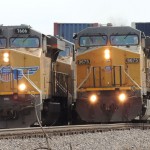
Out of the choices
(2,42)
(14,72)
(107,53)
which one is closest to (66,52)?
(107,53)

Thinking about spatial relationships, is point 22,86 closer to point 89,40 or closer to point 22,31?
point 22,31

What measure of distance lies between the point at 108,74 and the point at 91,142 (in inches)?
214

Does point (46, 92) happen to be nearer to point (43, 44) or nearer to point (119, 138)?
point (43, 44)

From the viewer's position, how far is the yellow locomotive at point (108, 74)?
49.2 ft

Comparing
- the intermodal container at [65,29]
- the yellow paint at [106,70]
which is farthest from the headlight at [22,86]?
the intermodal container at [65,29]

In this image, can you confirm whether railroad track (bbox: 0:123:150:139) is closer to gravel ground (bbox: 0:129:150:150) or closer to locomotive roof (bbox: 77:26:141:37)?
gravel ground (bbox: 0:129:150:150)

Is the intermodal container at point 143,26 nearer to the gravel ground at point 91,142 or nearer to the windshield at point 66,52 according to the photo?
the windshield at point 66,52

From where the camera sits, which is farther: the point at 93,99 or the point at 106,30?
the point at 106,30

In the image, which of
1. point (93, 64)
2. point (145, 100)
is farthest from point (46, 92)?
point (145, 100)

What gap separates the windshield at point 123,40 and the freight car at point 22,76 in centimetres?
239

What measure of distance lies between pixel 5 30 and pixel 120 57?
4033 mm

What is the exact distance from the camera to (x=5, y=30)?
15.4 meters

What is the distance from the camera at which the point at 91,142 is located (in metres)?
10.3

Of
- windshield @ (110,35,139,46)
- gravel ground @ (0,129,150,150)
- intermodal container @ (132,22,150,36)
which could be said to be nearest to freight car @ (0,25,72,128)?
windshield @ (110,35,139,46)
